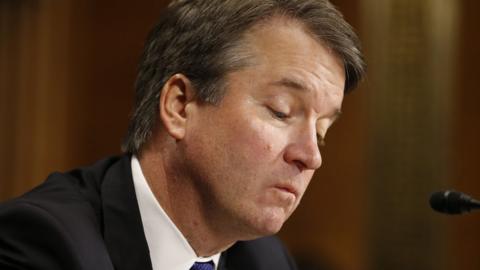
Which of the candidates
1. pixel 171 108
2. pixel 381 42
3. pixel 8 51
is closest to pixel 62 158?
pixel 8 51

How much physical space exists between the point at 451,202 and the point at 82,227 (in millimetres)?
868

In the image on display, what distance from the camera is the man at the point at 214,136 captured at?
1.90 metres

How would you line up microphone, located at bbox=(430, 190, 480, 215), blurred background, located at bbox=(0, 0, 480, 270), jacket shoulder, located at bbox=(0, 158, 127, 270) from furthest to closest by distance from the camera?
blurred background, located at bbox=(0, 0, 480, 270), microphone, located at bbox=(430, 190, 480, 215), jacket shoulder, located at bbox=(0, 158, 127, 270)

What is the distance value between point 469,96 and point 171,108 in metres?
3.07

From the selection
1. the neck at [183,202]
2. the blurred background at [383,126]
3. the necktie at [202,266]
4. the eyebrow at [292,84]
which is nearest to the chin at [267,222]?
the neck at [183,202]

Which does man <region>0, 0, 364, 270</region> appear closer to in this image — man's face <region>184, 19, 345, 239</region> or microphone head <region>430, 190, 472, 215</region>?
man's face <region>184, 19, 345, 239</region>

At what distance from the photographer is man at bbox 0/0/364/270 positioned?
1900mm

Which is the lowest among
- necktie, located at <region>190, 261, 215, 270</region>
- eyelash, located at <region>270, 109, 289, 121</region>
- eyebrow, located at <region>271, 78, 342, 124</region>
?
necktie, located at <region>190, 261, 215, 270</region>

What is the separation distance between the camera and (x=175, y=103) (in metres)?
2.02

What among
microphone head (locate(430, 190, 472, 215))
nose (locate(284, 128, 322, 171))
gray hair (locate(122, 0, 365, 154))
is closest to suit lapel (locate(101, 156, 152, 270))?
gray hair (locate(122, 0, 365, 154))

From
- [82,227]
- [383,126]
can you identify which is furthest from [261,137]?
[383,126]

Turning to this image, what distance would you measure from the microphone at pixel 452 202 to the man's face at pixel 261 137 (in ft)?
1.00

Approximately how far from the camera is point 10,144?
4.61 metres

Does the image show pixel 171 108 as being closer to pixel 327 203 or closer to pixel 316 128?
pixel 316 128
